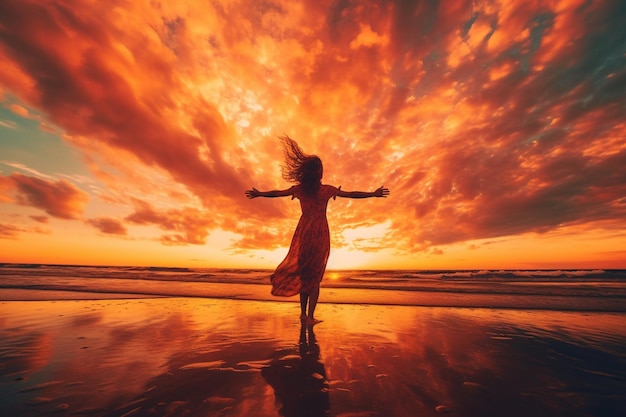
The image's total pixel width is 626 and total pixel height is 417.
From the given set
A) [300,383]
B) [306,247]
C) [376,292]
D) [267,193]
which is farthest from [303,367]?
[376,292]

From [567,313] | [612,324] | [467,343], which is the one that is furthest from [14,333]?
[567,313]

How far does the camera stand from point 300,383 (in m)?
2.51

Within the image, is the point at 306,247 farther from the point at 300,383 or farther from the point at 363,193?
the point at 300,383

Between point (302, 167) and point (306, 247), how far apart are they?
1.52m

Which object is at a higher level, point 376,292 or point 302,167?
point 302,167

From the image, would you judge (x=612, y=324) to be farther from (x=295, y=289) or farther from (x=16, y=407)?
(x=16, y=407)

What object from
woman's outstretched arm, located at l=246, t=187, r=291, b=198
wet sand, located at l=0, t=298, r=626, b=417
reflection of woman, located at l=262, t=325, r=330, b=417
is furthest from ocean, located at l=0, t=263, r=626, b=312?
reflection of woman, located at l=262, t=325, r=330, b=417

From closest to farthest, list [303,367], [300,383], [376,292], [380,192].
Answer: [300,383] < [303,367] < [380,192] < [376,292]

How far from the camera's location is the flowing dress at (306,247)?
5.27 m

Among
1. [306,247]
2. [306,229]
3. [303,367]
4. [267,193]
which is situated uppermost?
[267,193]

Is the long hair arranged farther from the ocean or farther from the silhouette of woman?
the ocean

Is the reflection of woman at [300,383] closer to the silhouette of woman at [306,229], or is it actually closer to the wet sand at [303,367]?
the wet sand at [303,367]

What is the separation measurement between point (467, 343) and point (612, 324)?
14.2ft

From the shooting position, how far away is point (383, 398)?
2234mm
